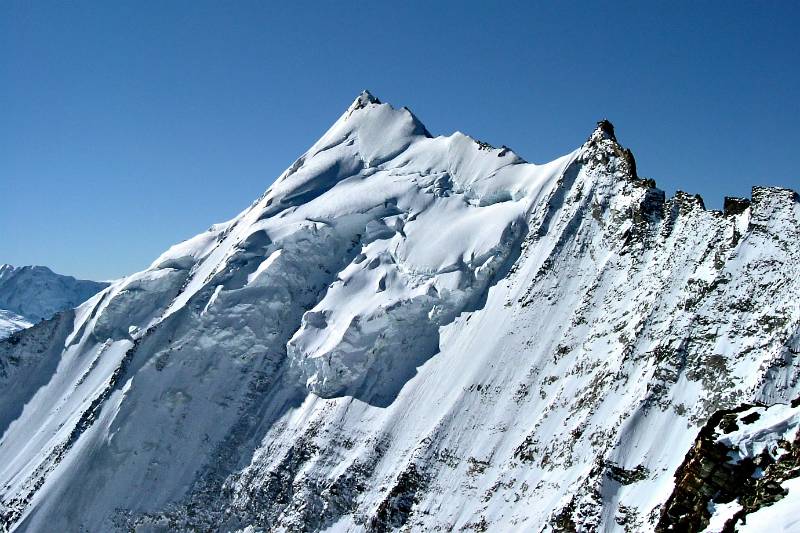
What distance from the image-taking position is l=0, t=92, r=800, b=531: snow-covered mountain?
73.8m

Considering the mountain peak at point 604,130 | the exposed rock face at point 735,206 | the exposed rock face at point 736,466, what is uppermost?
the mountain peak at point 604,130

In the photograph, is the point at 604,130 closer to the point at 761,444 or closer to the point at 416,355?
the point at 416,355

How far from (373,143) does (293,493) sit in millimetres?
70364

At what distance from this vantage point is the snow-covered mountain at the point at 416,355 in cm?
7381

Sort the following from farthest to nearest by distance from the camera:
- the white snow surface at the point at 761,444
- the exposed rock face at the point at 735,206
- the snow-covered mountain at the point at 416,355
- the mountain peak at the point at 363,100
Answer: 1. the mountain peak at the point at 363,100
2. the exposed rock face at the point at 735,206
3. the snow-covered mountain at the point at 416,355
4. the white snow surface at the point at 761,444

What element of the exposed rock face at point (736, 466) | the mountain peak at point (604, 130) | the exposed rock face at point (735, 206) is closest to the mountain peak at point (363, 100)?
the mountain peak at point (604, 130)

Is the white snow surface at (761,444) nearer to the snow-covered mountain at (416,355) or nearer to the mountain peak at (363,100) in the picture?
the snow-covered mountain at (416,355)

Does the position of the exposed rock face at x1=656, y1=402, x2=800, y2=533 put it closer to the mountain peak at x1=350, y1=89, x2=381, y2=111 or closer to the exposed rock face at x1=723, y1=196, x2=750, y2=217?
the exposed rock face at x1=723, y1=196, x2=750, y2=217

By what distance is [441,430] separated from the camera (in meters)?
90.2

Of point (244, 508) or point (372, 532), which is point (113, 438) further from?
point (372, 532)

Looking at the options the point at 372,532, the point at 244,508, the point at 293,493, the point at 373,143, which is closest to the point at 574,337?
the point at 372,532

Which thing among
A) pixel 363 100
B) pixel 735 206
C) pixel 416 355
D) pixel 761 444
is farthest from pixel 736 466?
pixel 363 100

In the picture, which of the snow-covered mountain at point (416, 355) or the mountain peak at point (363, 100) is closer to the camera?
the snow-covered mountain at point (416, 355)

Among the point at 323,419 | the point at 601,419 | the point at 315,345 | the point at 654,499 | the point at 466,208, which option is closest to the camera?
the point at 654,499
